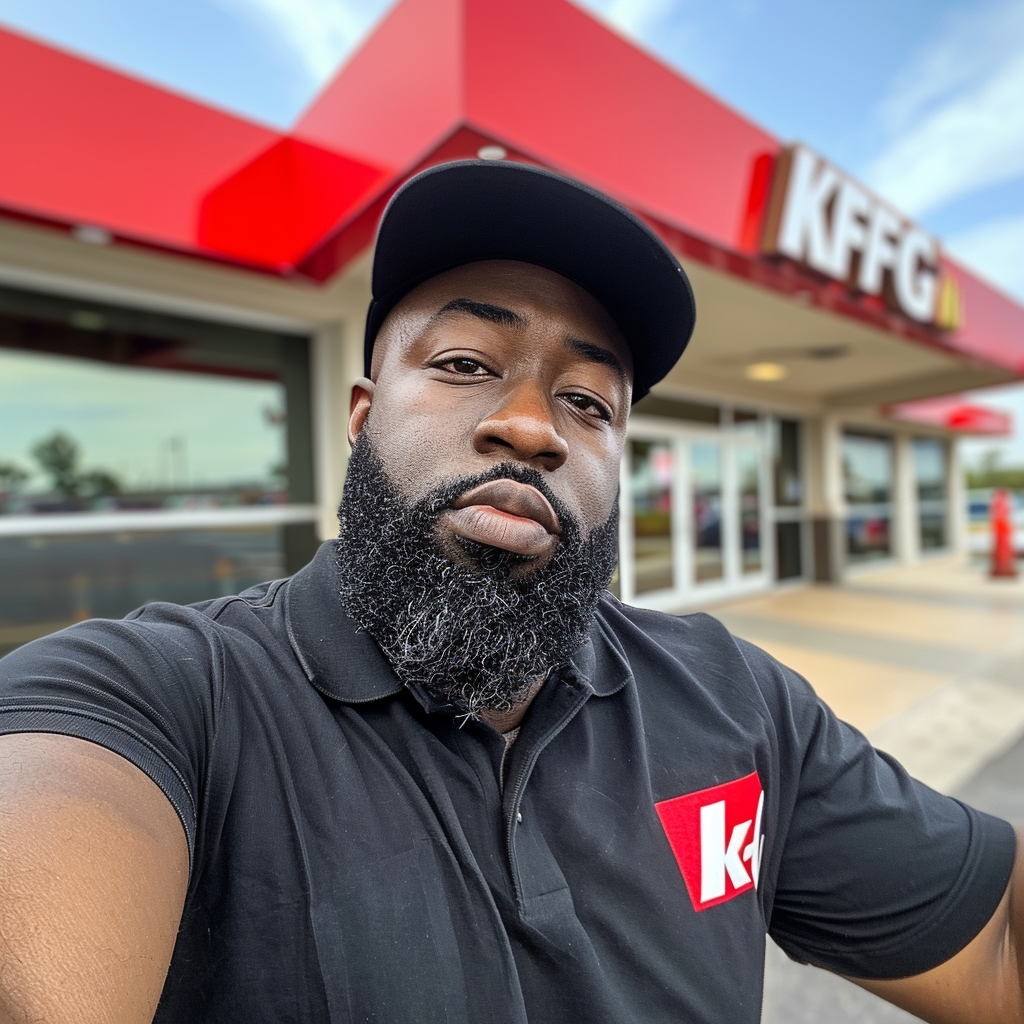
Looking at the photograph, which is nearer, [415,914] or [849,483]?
[415,914]

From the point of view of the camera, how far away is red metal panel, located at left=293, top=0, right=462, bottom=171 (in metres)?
3.20

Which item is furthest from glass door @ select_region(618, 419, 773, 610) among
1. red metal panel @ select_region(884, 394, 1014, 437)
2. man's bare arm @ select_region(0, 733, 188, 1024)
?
man's bare arm @ select_region(0, 733, 188, 1024)

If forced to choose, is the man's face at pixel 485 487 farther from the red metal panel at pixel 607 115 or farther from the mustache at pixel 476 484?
the red metal panel at pixel 607 115

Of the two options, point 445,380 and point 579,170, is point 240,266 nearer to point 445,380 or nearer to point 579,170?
point 579,170

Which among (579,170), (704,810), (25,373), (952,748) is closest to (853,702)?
(952,748)

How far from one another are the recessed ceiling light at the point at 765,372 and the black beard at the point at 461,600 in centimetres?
756

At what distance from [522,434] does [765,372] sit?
8.05 m

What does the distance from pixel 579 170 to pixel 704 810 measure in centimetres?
346

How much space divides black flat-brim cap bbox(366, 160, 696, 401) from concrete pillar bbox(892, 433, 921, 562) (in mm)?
14139

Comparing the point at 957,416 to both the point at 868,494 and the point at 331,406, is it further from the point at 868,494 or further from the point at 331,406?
the point at 331,406

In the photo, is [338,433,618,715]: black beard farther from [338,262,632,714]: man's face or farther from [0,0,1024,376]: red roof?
[0,0,1024,376]: red roof

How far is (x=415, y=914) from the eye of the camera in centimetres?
77

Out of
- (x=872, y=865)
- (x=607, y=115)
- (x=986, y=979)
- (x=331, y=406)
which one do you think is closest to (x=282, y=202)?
(x=331, y=406)

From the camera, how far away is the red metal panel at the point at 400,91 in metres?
3.20
